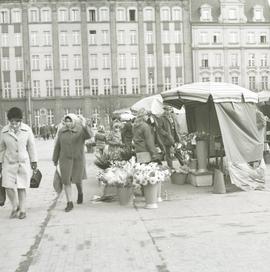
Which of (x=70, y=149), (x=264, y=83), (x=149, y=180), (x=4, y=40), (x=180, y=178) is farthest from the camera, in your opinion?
(x=264, y=83)

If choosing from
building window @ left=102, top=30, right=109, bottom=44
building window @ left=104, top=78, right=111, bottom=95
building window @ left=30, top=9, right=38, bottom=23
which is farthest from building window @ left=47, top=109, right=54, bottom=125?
building window @ left=30, top=9, right=38, bottom=23

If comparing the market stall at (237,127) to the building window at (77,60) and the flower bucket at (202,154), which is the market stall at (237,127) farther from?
the building window at (77,60)

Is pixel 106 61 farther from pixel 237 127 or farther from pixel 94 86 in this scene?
pixel 237 127

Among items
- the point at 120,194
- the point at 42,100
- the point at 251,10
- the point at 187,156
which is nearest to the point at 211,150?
the point at 187,156

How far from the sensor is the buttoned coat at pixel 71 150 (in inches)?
378

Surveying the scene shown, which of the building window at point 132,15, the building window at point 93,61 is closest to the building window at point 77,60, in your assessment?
the building window at point 93,61

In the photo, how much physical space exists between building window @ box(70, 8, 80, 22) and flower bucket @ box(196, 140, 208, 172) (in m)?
60.4

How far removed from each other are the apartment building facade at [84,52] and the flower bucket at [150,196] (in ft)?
198

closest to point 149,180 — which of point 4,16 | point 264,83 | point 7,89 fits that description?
point 7,89

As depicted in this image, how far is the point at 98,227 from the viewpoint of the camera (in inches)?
310

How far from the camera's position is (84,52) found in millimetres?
71000

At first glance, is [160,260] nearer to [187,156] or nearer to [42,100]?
[187,156]

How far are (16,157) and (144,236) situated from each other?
9.27 ft

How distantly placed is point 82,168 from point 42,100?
62.2 m
